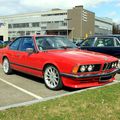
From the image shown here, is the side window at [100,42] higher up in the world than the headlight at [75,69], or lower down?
higher up

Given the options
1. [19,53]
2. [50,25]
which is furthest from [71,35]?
[19,53]

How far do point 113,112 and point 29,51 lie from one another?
3693 mm

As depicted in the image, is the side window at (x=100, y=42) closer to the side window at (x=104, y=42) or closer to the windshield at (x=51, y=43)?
the side window at (x=104, y=42)

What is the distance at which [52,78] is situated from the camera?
24.1 feet

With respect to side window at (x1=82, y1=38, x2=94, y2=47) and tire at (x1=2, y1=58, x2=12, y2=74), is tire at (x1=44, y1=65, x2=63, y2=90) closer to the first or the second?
tire at (x1=2, y1=58, x2=12, y2=74)

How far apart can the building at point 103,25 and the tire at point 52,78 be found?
108 metres

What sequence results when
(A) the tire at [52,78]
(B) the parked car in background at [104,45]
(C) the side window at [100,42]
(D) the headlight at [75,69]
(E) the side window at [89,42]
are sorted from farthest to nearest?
(E) the side window at [89,42]
(C) the side window at [100,42]
(B) the parked car in background at [104,45]
(A) the tire at [52,78]
(D) the headlight at [75,69]

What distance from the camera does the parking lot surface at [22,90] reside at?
6302 millimetres

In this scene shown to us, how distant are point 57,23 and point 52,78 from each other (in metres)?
93.1

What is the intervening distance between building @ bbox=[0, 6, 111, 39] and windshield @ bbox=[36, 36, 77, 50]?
279 feet

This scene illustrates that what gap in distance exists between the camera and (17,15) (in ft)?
377

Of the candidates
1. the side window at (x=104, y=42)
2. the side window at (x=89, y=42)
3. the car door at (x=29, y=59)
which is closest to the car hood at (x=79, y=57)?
the car door at (x=29, y=59)

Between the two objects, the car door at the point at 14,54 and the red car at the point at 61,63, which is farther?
the car door at the point at 14,54

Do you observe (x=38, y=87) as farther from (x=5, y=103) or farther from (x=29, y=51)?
(x=5, y=103)
